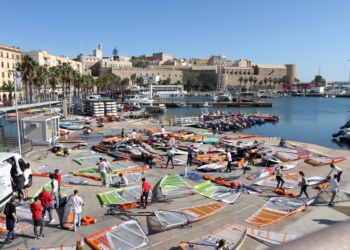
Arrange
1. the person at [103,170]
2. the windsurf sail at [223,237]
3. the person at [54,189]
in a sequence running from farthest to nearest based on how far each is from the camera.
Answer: the person at [103,170], the person at [54,189], the windsurf sail at [223,237]

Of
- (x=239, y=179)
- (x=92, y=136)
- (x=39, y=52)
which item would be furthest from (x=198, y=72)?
(x=239, y=179)

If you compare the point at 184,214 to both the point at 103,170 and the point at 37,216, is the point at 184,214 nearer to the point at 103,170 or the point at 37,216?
the point at 37,216

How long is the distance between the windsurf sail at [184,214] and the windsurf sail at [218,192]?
37.5 inches

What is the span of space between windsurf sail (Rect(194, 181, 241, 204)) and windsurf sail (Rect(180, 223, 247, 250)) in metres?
2.46

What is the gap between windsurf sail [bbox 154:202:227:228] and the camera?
9.91 meters

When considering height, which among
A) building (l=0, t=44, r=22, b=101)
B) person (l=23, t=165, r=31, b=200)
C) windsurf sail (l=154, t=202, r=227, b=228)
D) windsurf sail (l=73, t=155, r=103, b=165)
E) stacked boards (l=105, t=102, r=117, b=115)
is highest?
building (l=0, t=44, r=22, b=101)

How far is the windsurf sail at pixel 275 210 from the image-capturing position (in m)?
10.6

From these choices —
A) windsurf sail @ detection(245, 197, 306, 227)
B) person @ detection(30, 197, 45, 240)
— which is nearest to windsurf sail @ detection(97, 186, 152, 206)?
person @ detection(30, 197, 45, 240)

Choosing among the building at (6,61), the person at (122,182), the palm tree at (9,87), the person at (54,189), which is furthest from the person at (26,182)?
the building at (6,61)

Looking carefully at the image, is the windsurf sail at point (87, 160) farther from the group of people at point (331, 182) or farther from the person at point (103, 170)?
the group of people at point (331, 182)

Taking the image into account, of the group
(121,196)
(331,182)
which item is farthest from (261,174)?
(121,196)

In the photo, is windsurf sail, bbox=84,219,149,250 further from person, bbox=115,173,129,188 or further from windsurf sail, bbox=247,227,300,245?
person, bbox=115,173,129,188

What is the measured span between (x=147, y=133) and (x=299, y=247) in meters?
30.7

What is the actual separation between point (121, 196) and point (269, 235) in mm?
6352
